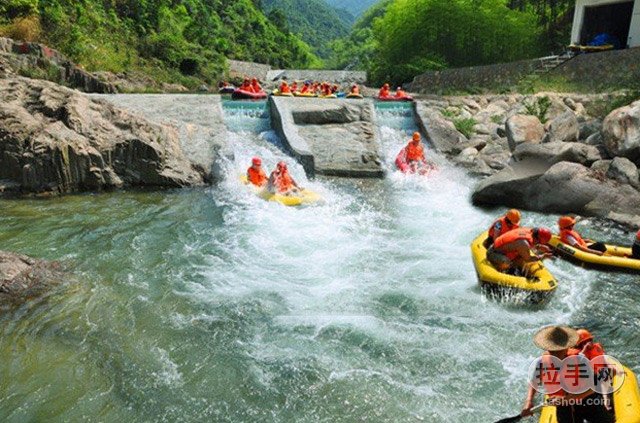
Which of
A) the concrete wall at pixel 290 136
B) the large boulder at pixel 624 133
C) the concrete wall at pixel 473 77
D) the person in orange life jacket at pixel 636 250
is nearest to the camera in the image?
the person in orange life jacket at pixel 636 250

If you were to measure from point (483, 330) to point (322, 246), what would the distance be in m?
3.23

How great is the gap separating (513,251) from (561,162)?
4.99 meters

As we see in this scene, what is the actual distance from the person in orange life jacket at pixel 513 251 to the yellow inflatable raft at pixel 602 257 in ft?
2.63

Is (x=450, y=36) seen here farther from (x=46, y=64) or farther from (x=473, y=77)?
(x=46, y=64)

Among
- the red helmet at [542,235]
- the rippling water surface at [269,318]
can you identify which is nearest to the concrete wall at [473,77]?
the rippling water surface at [269,318]

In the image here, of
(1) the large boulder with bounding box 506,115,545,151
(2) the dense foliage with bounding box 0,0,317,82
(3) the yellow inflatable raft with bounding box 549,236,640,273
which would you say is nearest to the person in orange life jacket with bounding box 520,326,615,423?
(3) the yellow inflatable raft with bounding box 549,236,640,273

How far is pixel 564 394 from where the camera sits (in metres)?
3.44

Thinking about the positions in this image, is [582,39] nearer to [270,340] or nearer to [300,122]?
[300,122]

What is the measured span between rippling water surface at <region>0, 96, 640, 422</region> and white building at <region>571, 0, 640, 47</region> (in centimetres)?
1283

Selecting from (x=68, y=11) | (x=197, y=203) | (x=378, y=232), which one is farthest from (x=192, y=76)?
(x=378, y=232)

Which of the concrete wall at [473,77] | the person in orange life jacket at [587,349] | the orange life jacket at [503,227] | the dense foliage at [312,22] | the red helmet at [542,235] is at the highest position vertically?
the dense foliage at [312,22]

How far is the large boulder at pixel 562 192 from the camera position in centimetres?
948

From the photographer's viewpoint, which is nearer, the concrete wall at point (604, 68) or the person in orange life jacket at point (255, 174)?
the person in orange life jacket at point (255, 174)

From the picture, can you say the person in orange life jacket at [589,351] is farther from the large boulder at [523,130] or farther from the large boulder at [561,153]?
the large boulder at [523,130]
